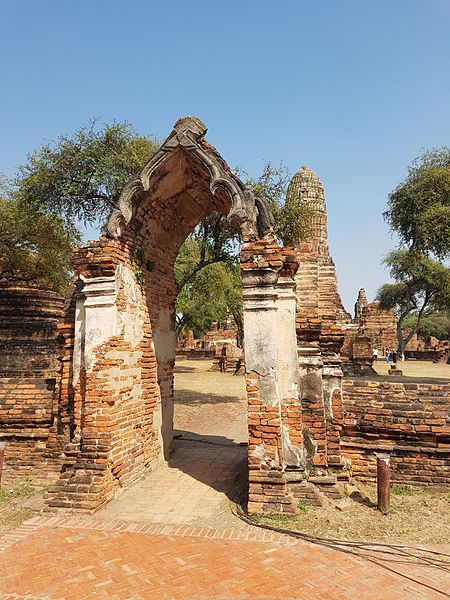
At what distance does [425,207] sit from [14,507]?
18255 mm

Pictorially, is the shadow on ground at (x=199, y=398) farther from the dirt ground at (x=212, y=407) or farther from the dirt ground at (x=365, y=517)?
the dirt ground at (x=365, y=517)

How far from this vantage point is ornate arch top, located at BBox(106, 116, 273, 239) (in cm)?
636

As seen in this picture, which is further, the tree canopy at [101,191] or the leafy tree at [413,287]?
the leafy tree at [413,287]

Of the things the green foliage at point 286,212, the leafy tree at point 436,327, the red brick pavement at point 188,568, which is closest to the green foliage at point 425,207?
the green foliage at point 286,212

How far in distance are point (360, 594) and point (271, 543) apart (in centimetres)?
120

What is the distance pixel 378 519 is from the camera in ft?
18.2

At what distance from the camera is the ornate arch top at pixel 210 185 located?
20.9 feet

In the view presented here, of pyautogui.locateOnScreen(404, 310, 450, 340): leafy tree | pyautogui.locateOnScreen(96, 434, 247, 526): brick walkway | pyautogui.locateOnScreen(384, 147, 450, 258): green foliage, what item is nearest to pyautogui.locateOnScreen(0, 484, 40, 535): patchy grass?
pyautogui.locateOnScreen(96, 434, 247, 526): brick walkway

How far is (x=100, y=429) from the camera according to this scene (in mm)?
6164

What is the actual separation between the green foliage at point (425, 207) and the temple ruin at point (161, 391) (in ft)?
37.7

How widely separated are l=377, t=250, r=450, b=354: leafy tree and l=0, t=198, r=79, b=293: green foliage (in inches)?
895

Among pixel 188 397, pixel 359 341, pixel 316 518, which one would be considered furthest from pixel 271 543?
pixel 359 341

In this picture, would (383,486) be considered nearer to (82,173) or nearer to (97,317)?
(97,317)

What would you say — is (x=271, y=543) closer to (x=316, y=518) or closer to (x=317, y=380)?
(x=316, y=518)
